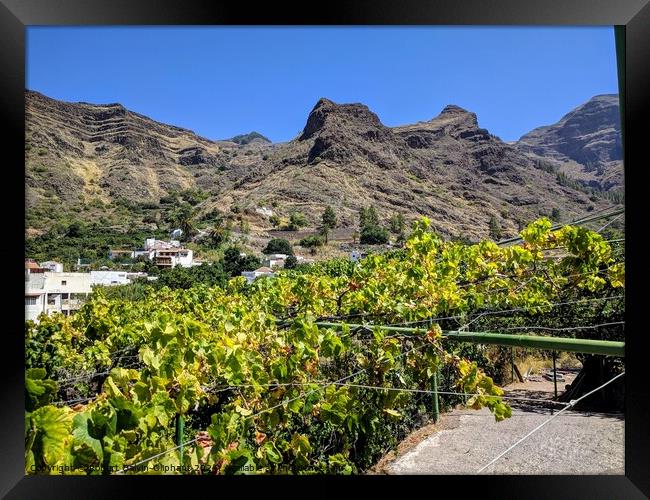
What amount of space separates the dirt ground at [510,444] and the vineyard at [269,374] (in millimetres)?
170

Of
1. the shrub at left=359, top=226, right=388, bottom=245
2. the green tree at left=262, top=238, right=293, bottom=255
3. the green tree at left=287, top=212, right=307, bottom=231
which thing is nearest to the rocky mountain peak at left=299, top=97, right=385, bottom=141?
the green tree at left=287, top=212, right=307, bottom=231

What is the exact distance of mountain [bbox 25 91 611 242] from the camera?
46.9 feet

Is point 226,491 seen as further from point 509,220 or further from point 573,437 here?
point 509,220

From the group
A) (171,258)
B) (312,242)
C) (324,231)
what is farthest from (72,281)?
(324,231)

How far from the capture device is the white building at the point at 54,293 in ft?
12.6

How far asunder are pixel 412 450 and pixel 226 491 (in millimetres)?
1567

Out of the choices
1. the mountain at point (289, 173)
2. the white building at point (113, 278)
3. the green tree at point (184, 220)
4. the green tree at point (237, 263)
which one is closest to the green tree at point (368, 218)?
the mountain at point (289, 173)

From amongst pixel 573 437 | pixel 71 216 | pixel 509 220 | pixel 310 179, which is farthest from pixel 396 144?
pixel 573 437

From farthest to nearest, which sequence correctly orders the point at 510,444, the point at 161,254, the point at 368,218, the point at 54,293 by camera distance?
the point at 368,218 < the point at 161,254 < the point at 54,293 < the point at 510,444

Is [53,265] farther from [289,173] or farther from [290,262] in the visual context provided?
[289,173]

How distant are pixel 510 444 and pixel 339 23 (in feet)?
8.33

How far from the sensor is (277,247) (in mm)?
17281

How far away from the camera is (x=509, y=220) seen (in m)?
13.9

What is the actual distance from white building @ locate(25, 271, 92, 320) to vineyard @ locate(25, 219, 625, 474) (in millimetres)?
677
